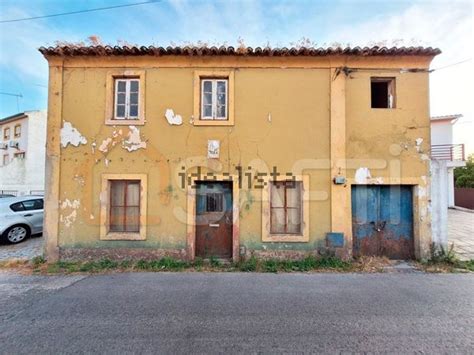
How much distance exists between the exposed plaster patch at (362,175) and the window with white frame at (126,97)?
6.06m

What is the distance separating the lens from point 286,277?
215 inches

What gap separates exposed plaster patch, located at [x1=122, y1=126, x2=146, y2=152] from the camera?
21.5 feet

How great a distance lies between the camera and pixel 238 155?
6.58m

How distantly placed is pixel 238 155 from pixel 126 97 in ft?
11.2

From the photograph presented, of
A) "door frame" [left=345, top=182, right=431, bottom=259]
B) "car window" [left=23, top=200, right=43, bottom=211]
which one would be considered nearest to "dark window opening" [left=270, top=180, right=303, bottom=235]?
"door frame" [left=345, top=182, right=431, bottom=259]

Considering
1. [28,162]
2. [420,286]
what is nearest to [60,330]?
[420,286]

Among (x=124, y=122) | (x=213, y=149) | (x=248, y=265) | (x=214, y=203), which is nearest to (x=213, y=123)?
(x=213, y=149)

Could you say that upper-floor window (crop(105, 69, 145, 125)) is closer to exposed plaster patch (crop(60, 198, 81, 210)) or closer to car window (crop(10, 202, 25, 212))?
exposed plaster patch (crop(60, 198, 81, 210))

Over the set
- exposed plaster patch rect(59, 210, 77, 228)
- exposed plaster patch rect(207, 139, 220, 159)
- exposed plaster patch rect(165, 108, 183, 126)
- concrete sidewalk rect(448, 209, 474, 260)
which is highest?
exposed plaster patch rect(165, 108, 183, 126)

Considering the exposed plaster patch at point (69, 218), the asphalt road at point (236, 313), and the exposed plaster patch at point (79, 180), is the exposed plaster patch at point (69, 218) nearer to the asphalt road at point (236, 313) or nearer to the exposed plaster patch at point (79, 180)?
the exposed plaster patch at point (79, 180)

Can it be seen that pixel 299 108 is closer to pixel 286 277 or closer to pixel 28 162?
pixel 286 277

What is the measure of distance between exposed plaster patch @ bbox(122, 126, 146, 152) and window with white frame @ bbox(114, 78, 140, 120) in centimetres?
46

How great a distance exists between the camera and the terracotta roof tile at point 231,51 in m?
6.38

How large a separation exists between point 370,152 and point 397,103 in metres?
1.50
